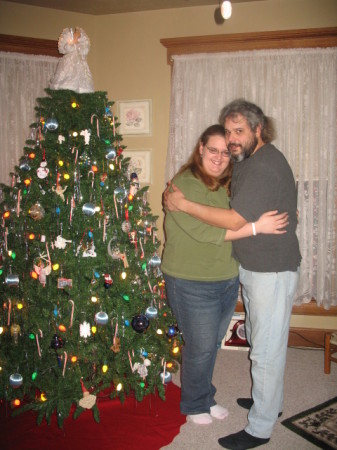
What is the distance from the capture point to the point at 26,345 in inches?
77.5

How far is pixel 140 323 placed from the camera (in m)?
1.85

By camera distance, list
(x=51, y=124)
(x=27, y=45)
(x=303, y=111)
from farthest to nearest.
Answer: (x=27, y=45)
(x=303, y=111)
(x=51, y=124)

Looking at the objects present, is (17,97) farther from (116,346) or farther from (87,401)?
(87,401)

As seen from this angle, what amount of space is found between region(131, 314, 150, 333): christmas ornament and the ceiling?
276 cm

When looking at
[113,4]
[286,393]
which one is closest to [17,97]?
[113,4]

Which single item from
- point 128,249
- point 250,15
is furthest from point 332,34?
point 128,249

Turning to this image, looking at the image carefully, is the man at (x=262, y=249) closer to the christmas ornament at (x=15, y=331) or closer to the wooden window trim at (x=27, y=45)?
the christmas ornament at (x=15, y=331)

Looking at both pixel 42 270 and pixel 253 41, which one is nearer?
pixel 42 270

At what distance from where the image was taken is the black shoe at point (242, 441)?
1.71m

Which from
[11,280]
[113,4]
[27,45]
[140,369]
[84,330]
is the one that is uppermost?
[113,4]

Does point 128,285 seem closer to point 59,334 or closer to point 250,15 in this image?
point 59,334

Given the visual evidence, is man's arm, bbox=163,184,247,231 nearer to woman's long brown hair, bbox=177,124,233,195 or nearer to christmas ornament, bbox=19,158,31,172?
woman's long brown hair, bbox=177,124,233,195

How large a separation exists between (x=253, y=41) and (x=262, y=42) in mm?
79

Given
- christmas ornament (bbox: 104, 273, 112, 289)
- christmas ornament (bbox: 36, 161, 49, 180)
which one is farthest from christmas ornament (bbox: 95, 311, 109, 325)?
christmas ornament (bbox: 36, 161, 49, 180)
